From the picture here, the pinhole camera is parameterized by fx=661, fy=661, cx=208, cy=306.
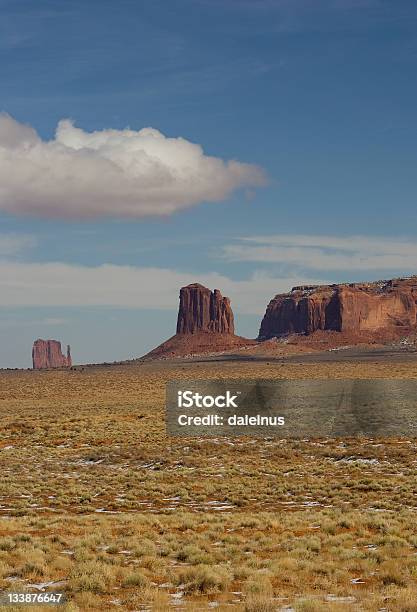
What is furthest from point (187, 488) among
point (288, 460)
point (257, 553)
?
point (257, 553)

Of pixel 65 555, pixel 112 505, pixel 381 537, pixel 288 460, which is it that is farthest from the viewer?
pixel 288 460

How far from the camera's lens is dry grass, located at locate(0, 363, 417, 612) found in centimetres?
1167

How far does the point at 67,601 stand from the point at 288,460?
19.7 m

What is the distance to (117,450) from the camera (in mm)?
33531

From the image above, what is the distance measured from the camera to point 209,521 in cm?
1802

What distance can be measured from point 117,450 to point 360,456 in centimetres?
1209

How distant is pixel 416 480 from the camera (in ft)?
78.0

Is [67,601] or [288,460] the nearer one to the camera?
[67,601]

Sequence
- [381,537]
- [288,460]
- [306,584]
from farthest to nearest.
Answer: [288,460], [381,537], [306,584]

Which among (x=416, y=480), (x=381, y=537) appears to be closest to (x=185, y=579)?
(x=381, y=537)

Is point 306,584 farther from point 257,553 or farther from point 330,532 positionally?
point 330,532

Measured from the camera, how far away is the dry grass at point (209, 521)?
11.7 m

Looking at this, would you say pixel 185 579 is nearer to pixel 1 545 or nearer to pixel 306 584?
pixel 306 584

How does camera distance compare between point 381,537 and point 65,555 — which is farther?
point 381,537
